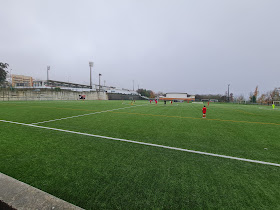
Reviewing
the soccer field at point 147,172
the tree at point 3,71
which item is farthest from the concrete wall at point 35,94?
the soccer field at point 147,172

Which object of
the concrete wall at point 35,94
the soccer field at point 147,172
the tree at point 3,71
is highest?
the tree at point 3,71

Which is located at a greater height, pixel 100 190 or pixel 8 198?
pixel 8 198

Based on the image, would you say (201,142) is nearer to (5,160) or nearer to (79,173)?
(79,173)

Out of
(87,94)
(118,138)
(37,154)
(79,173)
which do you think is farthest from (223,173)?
(87,94)

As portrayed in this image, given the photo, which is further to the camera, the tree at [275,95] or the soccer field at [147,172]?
the tree at [275,95]

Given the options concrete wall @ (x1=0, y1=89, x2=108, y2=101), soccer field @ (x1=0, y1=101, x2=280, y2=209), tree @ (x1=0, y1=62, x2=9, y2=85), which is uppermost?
tree @ (x1=0, y1=62, x2=9, y2=85)

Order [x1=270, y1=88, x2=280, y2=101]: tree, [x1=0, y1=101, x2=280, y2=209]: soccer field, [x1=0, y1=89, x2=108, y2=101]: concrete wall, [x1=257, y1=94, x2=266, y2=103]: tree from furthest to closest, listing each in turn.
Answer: [x1=257, y1=94, x2=266, y2=103]: tree < [x1=270, y1=88, x2=280, y2=101]: tree < [x1=0, y1=89, x2=108, y2=101]: concrete wall < [x1=0, y1=101, x2=280, y2=209]: soccer field

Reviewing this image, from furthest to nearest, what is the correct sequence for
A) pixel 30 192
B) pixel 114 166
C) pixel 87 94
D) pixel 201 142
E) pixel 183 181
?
1. pixel 87 94
2. pixel 201 142
3. pixel 114 166
4. pixel 183 181
5. pixel 30 192

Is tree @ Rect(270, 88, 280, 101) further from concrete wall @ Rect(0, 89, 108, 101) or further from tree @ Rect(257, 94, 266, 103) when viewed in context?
concrete wall @ Rect(0, 89, 108, 101)

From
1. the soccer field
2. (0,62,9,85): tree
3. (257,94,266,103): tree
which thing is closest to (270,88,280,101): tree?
(257,94,266,103): tree

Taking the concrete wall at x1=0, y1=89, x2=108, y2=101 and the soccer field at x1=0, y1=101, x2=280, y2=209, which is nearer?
the soccer field at x1=0, y1=101, x2=280, y2=209

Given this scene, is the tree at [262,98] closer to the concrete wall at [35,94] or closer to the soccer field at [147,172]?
the concrete wall at [35,94]

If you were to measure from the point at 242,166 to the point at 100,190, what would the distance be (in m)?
2.96

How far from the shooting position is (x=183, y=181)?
2318 mm
